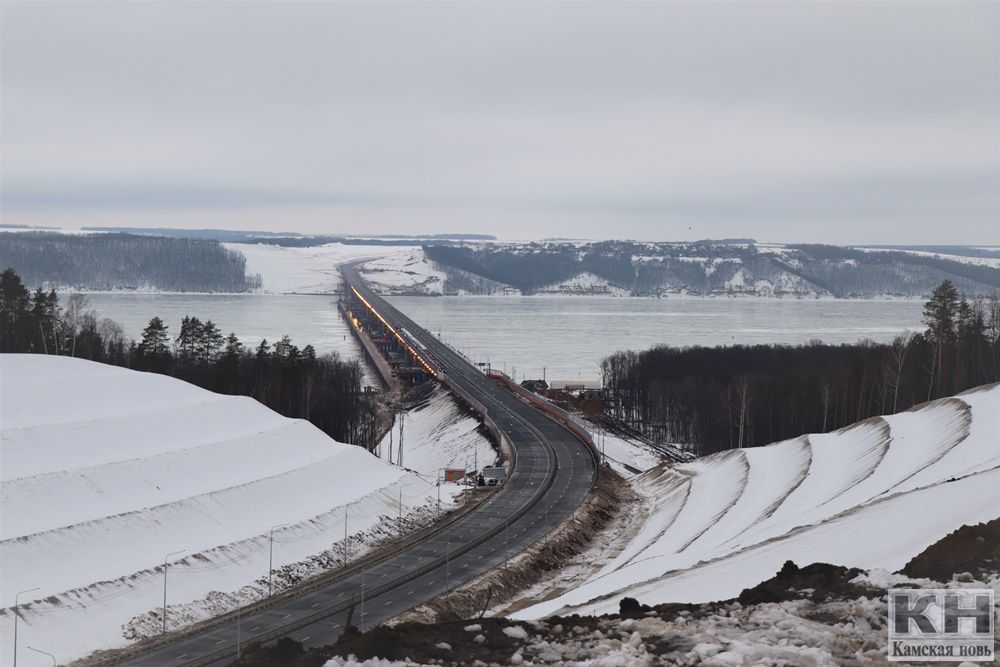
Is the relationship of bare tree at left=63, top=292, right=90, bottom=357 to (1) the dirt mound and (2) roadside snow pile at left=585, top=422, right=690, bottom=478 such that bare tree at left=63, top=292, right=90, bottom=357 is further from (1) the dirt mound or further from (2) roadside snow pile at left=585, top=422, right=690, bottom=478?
(1) the dirt mound

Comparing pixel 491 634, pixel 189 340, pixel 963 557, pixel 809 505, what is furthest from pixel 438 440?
pixel 491 634

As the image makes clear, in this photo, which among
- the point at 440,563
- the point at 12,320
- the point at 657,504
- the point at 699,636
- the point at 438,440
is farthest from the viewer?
the point at 438,440

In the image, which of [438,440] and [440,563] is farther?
[438,440]

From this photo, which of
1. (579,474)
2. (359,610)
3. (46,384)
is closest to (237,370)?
(46,384)

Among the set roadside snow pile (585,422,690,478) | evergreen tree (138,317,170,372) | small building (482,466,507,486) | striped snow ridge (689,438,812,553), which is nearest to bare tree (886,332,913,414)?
roadside snow pile (585,422,690,478)

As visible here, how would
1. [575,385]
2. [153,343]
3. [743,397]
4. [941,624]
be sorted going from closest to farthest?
1. [941,624]
2. [743,397]
3. [153,343]
4. [575,385]

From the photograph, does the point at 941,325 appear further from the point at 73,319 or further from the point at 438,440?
the point at 73,319
